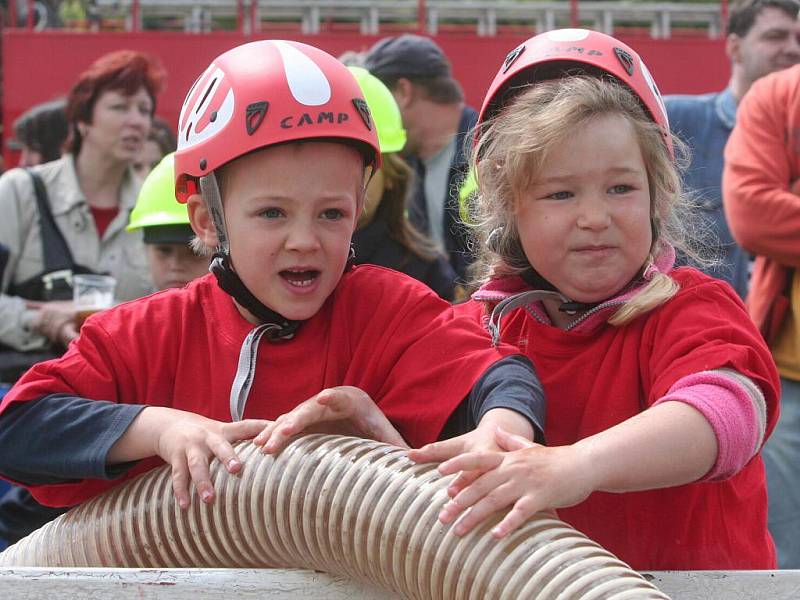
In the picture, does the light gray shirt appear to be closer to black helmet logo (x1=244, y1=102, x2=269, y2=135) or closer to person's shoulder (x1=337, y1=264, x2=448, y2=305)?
person's shoulder (x1=337, y1=264, x2=448, y2=305)

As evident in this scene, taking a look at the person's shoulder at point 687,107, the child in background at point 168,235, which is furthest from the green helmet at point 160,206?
the person's shoulder at point 687,107

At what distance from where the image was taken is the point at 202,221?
271 centimetres

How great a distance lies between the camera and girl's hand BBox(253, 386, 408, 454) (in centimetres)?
211

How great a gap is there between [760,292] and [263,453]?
2615 mm

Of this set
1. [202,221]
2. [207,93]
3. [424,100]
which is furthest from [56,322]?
[207,93]

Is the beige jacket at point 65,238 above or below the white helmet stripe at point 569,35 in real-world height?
below

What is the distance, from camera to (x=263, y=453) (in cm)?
211

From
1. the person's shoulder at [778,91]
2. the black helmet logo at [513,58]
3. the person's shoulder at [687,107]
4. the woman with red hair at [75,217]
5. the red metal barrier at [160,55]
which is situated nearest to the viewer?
the black helmet logo at [513,58]

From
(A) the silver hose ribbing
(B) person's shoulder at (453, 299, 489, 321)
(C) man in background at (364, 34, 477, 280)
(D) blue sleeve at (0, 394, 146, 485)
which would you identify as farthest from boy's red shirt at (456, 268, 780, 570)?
(C) man in background at (364, 34, 477, 280)

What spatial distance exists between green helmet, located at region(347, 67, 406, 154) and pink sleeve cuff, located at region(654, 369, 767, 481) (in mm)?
2511

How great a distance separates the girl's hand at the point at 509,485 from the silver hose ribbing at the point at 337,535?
3 centimetres

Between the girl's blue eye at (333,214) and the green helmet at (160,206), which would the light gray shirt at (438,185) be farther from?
the girl's blue eye at (333,214)

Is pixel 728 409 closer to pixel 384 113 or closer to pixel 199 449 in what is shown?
pixel 199 449

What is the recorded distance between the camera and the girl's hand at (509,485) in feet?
6.02
